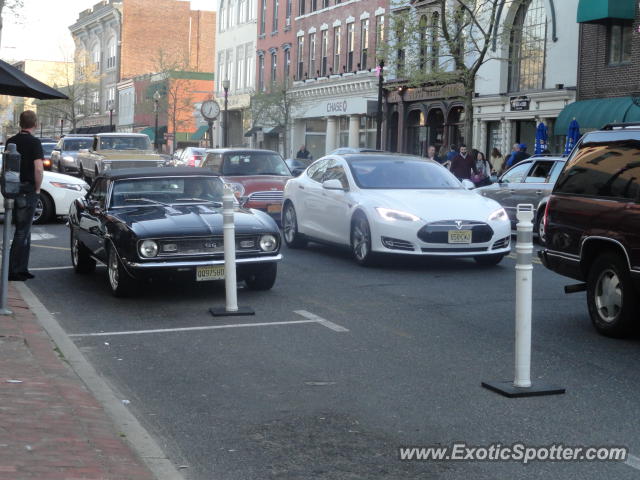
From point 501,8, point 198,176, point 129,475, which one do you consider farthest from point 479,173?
point 129,475

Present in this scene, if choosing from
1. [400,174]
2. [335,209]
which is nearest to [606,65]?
[400,174]

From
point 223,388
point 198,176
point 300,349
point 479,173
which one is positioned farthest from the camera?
point 479,173

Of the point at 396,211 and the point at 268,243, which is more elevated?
the point at 396,211

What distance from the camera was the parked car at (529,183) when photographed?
18906 millimetres

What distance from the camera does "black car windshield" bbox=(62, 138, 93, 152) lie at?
40000mm

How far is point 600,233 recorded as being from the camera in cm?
873

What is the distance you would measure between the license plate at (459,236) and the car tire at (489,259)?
49 centimetres

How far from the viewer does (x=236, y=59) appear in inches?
2685

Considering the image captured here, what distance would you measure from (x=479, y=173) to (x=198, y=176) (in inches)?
629

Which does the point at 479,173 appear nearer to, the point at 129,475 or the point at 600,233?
the point at 600,233

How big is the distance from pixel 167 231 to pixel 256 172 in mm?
10286

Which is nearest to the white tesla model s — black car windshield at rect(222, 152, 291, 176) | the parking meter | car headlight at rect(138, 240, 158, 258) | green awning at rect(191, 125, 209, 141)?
car headlight at rect(138, 240, 158, 258)

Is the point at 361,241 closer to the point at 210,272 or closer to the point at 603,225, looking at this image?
the point at 210,272

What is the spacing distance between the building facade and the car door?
48013mm
